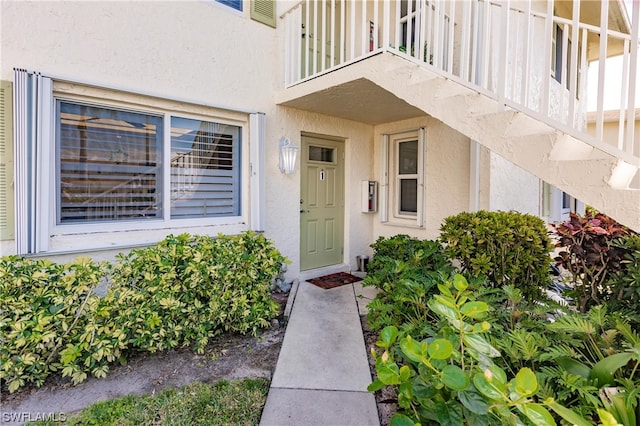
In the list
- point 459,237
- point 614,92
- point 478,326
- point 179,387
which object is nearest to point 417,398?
point 478,326

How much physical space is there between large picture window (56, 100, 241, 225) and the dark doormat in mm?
1776

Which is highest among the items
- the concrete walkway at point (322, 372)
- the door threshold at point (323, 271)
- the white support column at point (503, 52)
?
the white support column at point (503, 52)

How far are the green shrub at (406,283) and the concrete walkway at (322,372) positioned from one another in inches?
15.8

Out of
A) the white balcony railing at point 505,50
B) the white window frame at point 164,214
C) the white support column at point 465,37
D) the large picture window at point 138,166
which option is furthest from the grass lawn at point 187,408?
the white support column at point 465,37

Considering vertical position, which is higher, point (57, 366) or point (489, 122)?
point (489, 122)

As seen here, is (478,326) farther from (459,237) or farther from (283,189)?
(283,189)

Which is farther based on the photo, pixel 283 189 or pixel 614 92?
pixel 614 92

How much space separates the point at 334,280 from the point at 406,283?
9.51 feet

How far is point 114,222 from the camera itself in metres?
3.79

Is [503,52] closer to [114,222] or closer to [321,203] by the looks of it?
[321,203]

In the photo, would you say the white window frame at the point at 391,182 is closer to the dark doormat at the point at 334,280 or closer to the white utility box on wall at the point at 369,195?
the white utility box on wall at the point at 369,195

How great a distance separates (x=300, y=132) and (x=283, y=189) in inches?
38.4

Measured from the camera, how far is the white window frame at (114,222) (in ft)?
10.2

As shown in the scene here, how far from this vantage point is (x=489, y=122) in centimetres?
269
